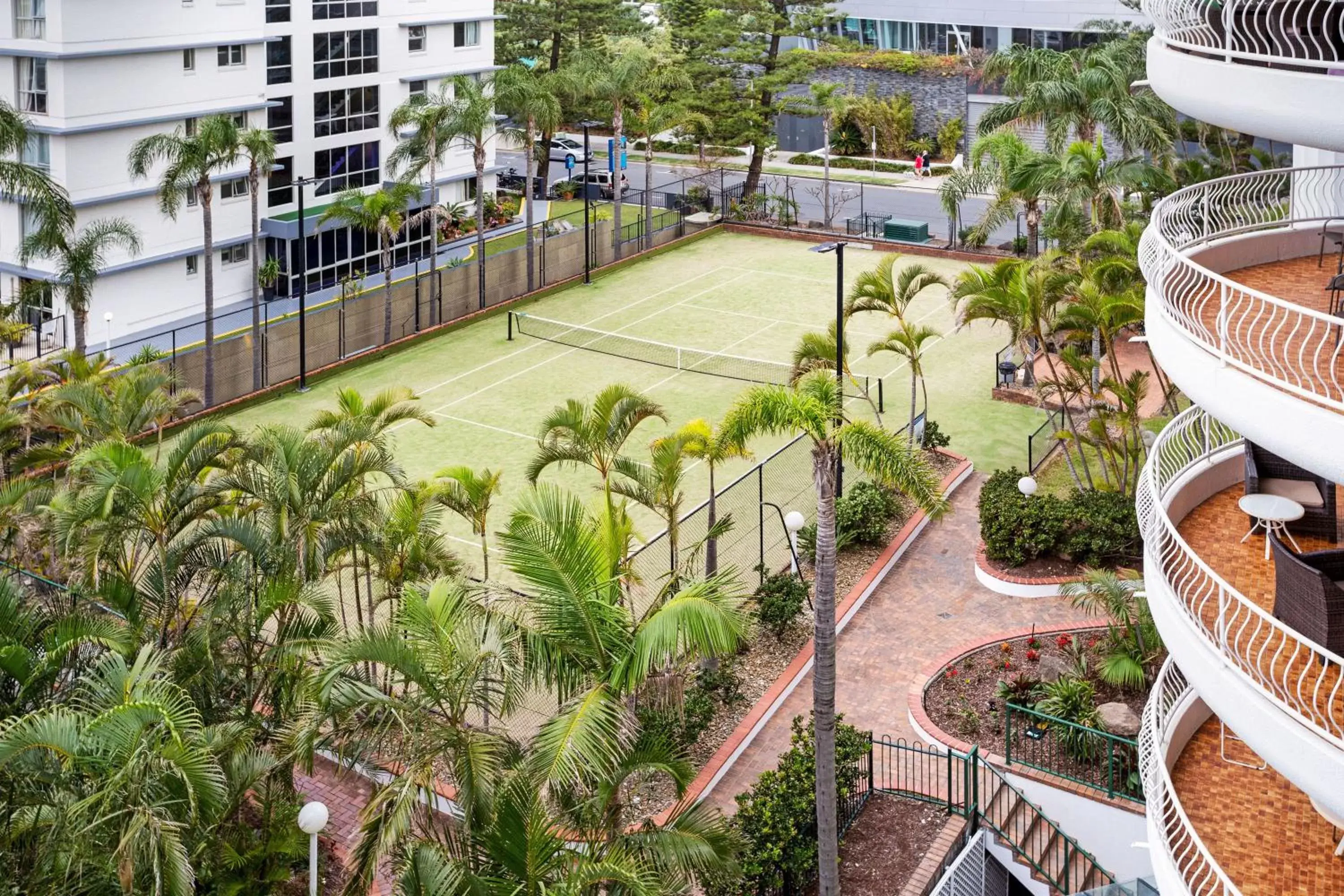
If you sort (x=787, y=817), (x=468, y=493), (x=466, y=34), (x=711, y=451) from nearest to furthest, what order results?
(x=787, y=817) → (x=711, y=451) → (x=468, y=493) → (x=466, y=34)

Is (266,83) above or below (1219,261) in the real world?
above

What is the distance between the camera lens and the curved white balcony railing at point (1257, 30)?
1280cm

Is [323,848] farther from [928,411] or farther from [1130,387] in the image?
[928,411]

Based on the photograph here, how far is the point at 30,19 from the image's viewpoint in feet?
128

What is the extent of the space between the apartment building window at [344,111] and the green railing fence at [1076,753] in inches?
1307

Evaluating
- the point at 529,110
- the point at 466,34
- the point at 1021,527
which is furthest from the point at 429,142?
the point at 1021,527

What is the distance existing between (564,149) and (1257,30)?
57986mm

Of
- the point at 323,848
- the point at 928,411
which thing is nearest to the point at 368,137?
the point at 928,411

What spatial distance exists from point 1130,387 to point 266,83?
94.6 feet

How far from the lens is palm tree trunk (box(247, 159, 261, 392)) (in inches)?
1441

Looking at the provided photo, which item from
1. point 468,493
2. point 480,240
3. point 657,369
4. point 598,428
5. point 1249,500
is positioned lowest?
point 657,369

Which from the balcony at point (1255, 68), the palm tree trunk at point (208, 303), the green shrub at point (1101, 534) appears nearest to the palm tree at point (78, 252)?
the palm tree trunk at point (208, 303)

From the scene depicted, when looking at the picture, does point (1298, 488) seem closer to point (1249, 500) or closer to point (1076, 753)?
point (1249, 500)

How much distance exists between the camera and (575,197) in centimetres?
6097
